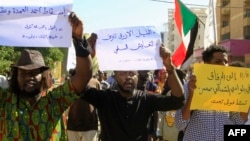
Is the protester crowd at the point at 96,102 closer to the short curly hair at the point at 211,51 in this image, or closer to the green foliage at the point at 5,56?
the short curly hair at the point at 211,51

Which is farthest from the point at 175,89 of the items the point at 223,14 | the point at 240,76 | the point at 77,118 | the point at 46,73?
the point at 223,14

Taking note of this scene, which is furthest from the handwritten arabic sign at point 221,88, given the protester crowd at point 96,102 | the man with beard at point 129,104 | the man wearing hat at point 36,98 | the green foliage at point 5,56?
the green foliage at point 5,56

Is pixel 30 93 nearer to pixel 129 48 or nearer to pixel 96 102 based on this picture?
pixel 96 102

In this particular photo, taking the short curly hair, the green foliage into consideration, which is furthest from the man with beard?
the green foliage

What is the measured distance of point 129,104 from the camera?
340cm

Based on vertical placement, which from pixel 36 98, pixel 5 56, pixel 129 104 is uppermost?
pixel 36 98

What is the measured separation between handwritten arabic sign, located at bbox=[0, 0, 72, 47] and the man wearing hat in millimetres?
167

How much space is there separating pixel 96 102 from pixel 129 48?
1.69ft

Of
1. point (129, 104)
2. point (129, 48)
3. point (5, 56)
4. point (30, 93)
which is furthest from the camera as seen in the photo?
point (5, 56)

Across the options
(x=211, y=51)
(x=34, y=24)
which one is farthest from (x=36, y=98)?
(x=211, y=51)

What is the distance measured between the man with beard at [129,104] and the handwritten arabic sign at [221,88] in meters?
0.21

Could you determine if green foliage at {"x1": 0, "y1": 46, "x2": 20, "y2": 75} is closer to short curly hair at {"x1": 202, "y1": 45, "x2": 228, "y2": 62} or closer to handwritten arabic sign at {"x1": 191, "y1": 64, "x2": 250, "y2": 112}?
short curly hair at {"x1": 202, "y1": 45, "x2": 228, "y2": 62}

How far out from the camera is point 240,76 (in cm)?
362

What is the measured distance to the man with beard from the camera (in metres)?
3.32
